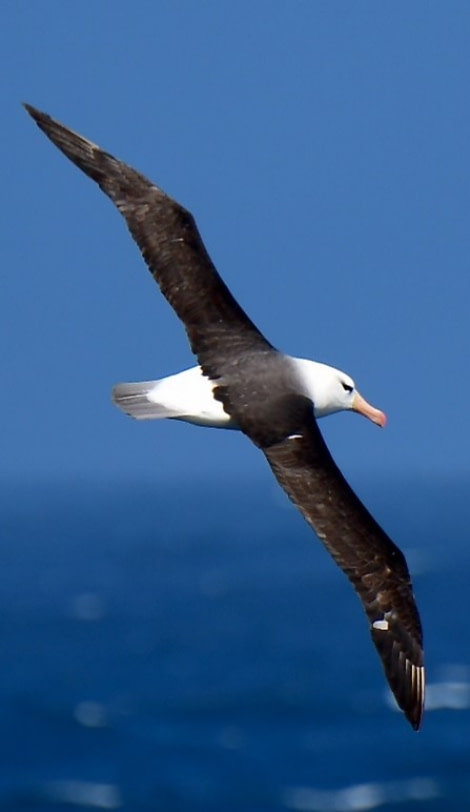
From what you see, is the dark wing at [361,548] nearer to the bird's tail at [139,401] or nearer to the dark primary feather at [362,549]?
the dark primary feather at [362,549]

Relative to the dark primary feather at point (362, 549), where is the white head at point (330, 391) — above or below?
above

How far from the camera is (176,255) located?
1445 cm

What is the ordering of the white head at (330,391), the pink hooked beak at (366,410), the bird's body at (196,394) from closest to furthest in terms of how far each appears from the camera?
the bird's body at (196,394) < the white head at (330,391) < the pink hooked beak at (366,410)

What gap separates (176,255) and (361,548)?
2.61m

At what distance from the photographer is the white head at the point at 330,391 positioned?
14.1 m

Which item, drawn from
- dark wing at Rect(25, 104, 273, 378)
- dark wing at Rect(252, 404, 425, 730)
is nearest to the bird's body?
dark wing at Rect(25, 104, 273, 378)

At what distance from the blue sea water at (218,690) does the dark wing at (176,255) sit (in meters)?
38.4

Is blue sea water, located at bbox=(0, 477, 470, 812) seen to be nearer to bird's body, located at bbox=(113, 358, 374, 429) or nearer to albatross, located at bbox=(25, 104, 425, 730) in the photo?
bird's body, located at bbox=(113, 358, 374, 429)

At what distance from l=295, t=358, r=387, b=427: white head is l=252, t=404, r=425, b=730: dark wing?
0.43 metres

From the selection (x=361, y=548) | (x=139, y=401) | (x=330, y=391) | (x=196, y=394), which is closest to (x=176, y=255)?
(x=139, y=401)

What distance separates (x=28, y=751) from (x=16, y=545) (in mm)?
87439

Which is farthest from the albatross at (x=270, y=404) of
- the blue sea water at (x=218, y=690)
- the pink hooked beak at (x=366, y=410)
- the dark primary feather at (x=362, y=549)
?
the blue sea water at (x=218, y=690)

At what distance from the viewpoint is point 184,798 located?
174ft

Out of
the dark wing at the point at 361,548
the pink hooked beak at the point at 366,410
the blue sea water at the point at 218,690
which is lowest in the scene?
the dark wing at the point at 361,548
